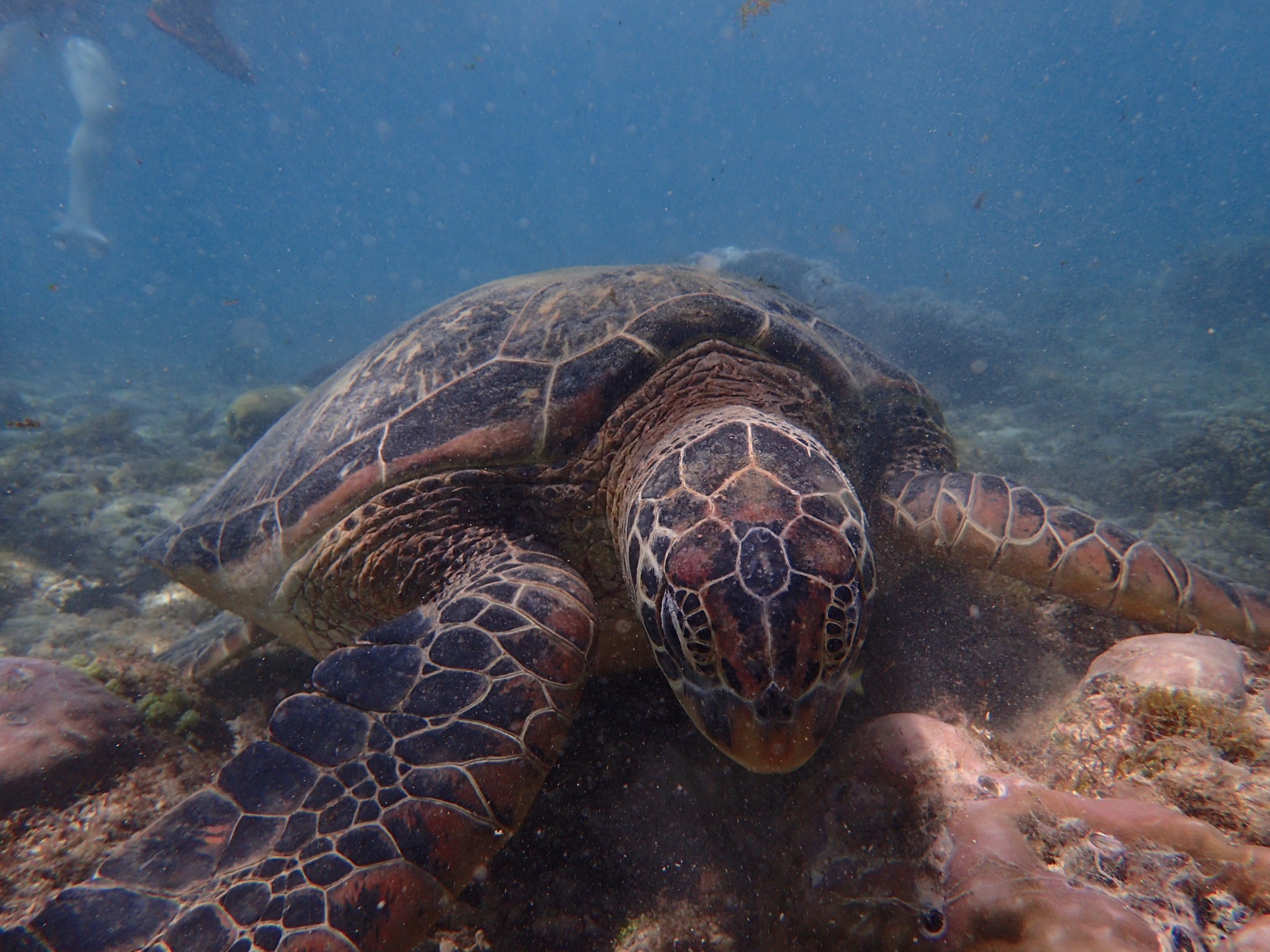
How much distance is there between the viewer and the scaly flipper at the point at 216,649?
3646 millimetres

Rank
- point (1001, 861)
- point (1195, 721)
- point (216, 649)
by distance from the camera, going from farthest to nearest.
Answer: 1. point (216, 649)
2. point (1195, 721)
3. point (1001, 861)

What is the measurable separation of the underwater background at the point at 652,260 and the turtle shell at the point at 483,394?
3.57 ft

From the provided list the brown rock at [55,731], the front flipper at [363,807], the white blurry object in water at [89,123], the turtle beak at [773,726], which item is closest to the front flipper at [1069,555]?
the turtle beak at [773,726]

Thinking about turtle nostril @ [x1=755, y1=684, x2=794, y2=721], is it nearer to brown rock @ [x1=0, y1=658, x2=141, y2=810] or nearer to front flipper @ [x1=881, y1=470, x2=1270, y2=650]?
front flipper @ [x1=881, y1=470, x2=1270, y2=650]

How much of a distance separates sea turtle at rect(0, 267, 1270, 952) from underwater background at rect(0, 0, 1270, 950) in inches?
16.2

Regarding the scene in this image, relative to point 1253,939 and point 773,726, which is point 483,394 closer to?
point 773,726

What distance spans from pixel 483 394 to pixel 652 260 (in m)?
40.8

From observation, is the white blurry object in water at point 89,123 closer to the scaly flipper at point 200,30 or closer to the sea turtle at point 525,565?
the scaly flipper at point 200,30

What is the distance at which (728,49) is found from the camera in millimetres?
104250

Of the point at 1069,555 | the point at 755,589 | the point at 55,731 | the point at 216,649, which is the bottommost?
the point at 216,649

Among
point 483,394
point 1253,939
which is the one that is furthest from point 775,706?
point 483,394

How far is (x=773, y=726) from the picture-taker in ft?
5.90

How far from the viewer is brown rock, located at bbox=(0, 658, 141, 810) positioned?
229cm

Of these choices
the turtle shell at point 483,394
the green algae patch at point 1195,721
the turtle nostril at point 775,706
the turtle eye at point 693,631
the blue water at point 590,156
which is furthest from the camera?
the blue water at point 590,156
